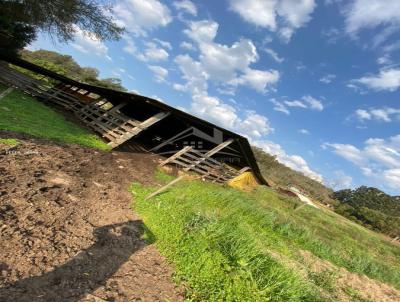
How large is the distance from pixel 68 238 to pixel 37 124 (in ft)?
23.3

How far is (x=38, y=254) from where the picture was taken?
4.57 meters

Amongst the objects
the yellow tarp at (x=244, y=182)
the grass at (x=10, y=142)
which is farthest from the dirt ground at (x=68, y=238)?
the yellow tarp at (x=244, y=182)

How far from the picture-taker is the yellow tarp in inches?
662

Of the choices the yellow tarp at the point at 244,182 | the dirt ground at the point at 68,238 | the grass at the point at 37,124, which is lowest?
the dirt ground at the point at 68,238

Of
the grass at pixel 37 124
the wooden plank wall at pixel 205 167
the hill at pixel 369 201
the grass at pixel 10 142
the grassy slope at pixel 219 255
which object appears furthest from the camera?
the hill at pixel 369 201

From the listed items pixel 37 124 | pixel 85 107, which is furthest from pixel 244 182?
pixel 37 124

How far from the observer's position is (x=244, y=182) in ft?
58.4

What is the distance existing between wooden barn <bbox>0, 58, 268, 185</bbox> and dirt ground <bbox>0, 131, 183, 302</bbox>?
508 cm

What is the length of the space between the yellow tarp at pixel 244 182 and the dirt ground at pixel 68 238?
30.1 feet

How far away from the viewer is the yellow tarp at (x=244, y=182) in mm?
16827

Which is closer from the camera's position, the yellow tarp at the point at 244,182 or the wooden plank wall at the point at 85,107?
the wooden plank wall at the point at 85,107

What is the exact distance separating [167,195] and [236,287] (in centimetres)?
413

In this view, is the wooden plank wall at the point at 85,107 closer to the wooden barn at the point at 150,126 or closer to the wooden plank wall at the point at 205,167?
the wooden barn at the point at 150,126

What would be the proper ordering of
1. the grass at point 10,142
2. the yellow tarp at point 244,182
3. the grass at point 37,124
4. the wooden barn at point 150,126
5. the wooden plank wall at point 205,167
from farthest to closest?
the yellow tarp at point 244,182 < the wooden plank wall at point 205,167 < the wooden barn at point 150,126 < the grass at point 37,124 < the grass at point 10,142
